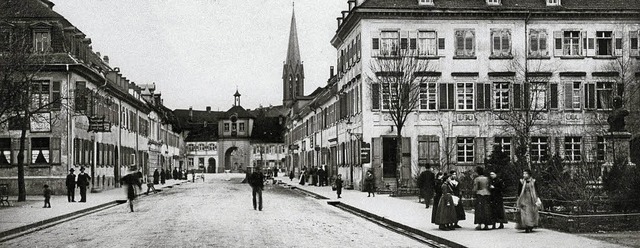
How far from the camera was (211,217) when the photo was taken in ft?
87.3

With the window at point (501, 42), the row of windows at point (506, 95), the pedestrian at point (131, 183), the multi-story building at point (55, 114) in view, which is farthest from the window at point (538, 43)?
the pedestrian at point (131, 183)

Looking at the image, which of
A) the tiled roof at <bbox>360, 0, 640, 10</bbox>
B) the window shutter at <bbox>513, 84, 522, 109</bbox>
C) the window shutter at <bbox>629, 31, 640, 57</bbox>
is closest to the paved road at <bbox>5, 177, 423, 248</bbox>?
the tiled roof at <bbox>360, 0, 640, 10</bbox>

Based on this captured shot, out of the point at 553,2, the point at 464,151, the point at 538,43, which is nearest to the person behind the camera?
the point at 464,151

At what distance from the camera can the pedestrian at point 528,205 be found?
1902 cm

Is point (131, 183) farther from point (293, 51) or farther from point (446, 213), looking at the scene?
point (293, 51)

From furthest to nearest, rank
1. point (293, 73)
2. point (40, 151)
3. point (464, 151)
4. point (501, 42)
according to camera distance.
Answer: point (293, 73) < point (501, 42) < point (464, 151) < point (40, 151)

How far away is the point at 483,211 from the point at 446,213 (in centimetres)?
88

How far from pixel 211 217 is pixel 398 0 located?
87.4 ft

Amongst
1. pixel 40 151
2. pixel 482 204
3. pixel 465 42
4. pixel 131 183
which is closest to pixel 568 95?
pixel 465 42

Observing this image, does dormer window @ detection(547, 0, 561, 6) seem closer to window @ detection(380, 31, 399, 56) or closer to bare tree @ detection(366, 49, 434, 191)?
bare tree @ detection(366, 49, 434, 191)

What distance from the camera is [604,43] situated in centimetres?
5109

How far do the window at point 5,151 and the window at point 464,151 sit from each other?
25.3m

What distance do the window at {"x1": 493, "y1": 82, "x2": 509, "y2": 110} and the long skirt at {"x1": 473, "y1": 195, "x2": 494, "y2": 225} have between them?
101ft

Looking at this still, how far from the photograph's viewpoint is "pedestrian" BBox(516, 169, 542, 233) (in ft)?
62.4
